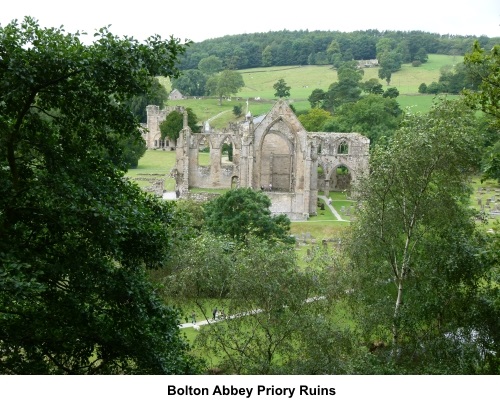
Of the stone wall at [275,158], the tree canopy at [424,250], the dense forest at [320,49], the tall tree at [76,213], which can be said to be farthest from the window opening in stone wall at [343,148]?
the dense forest at [320,49]

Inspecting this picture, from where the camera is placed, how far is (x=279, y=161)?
6731 cm

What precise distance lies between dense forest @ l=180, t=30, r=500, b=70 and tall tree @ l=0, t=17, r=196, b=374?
13422 centimetres

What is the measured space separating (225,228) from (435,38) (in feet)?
449

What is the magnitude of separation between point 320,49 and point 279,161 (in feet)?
317

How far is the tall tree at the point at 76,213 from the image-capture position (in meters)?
13.2

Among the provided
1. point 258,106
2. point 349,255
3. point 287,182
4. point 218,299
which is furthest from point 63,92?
point 258,106

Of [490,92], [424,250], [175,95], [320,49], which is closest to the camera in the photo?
[490,92]

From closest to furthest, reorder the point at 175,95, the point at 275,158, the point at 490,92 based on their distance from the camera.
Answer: the point at 490,92 < the point at 275,158 < the point at 175,95

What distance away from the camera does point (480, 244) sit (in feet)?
68.7

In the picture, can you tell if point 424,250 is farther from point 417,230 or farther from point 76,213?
point 76,213

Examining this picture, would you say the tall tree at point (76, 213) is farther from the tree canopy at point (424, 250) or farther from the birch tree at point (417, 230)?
the birch tree at point (417, 230)

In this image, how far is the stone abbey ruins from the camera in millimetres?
59688

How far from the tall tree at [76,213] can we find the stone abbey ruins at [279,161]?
41669 millimetres

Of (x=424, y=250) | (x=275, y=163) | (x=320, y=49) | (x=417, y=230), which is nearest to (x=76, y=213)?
(x=424, y=250)
